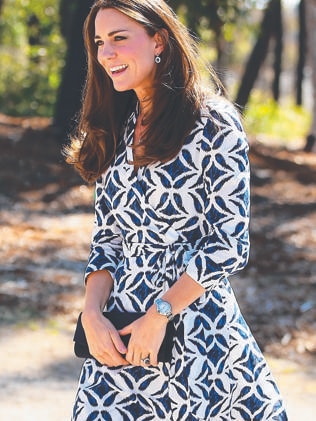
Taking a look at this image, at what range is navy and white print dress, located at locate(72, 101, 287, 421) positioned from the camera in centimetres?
254

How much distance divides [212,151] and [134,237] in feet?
1.13

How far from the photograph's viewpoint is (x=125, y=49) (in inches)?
103

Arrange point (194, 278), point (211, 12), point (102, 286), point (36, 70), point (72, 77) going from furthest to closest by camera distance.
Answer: point (36, 70) → point (211, 12) → point (72, 77) → point (102, 286) → point (194, 278)

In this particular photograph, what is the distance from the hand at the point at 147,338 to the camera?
2.53 meters

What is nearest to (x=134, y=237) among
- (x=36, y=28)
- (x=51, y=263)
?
(x=51, y=263)

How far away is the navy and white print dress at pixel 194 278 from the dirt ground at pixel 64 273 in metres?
2.21

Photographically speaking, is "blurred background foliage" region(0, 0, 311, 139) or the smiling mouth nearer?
the smiling mouth

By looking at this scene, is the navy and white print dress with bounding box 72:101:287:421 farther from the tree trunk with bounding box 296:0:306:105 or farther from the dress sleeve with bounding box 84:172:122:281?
the tree trunk with bounding box 296:0:306:105

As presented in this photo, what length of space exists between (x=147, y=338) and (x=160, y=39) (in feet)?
2.65

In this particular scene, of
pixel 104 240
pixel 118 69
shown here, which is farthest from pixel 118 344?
pixel 118 69

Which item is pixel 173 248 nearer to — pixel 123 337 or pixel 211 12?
pixel 123 337

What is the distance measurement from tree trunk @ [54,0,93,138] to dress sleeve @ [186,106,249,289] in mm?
8670

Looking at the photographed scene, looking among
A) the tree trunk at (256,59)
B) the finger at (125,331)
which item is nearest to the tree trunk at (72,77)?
the tree trunk at (256,59)

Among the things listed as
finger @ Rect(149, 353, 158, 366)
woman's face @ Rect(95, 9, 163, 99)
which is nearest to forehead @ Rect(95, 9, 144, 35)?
woman's face @ Rect(95, 9, 163, 99)
